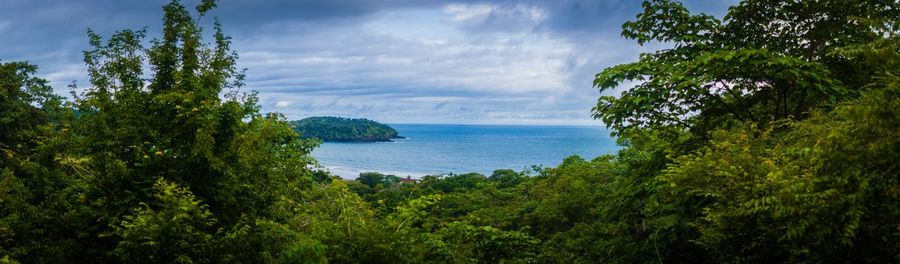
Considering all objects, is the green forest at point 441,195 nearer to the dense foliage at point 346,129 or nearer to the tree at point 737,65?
the tree at point 737,65

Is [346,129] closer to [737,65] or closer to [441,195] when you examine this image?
[441,195]

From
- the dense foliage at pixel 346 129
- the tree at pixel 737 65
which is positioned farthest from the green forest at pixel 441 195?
the dense foliage at pixel 346 129

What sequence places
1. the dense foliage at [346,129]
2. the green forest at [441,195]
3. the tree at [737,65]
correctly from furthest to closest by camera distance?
the dense foliage at [346,129] < the tree at [737,65] < the green forest at [441,195]

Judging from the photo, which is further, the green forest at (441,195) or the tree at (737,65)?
the tree at (737,65)

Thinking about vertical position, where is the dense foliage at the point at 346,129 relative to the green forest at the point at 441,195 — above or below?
above

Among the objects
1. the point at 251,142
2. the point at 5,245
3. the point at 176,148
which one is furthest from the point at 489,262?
the point at 5,245

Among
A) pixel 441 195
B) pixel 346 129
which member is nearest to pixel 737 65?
pixel 441 195

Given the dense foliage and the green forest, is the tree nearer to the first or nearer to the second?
the green forest
